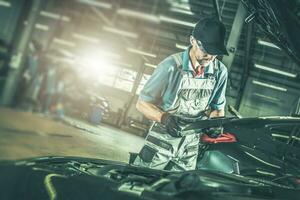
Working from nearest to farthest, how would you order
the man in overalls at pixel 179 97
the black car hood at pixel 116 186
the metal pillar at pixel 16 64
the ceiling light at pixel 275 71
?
the black car hood at pixel 116 186 → the metal pillar at pixel 16 64 → the man in overalls at pixel 179 97 → the ceiling light at pixel 275 71

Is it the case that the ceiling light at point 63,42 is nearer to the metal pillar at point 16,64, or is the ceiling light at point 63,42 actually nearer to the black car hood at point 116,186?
the metal pillar at point 16,64

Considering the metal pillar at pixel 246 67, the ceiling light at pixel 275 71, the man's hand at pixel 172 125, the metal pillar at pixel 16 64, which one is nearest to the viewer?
the metal pillar at pixel 16 64

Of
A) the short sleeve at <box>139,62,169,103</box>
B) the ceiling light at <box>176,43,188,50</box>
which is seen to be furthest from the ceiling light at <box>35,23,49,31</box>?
the ceiling light at <box>176,43,188,50</box>

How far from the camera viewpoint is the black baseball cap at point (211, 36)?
289cm

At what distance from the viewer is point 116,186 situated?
1577mm

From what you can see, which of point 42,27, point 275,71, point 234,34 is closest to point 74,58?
point 42,27

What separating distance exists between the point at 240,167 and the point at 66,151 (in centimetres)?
405

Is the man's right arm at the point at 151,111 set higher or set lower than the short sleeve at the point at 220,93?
lower

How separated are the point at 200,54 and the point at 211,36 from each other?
8.3 inches

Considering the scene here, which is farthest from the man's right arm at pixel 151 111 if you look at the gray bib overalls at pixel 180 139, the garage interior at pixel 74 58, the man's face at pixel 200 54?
the man's face at pixel 200 54

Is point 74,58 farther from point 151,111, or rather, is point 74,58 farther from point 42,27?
point 151,111

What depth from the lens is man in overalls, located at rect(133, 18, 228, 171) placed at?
290 centimetres

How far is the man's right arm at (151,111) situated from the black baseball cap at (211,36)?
0.66 metres

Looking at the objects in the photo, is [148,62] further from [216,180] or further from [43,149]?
[43,149]
